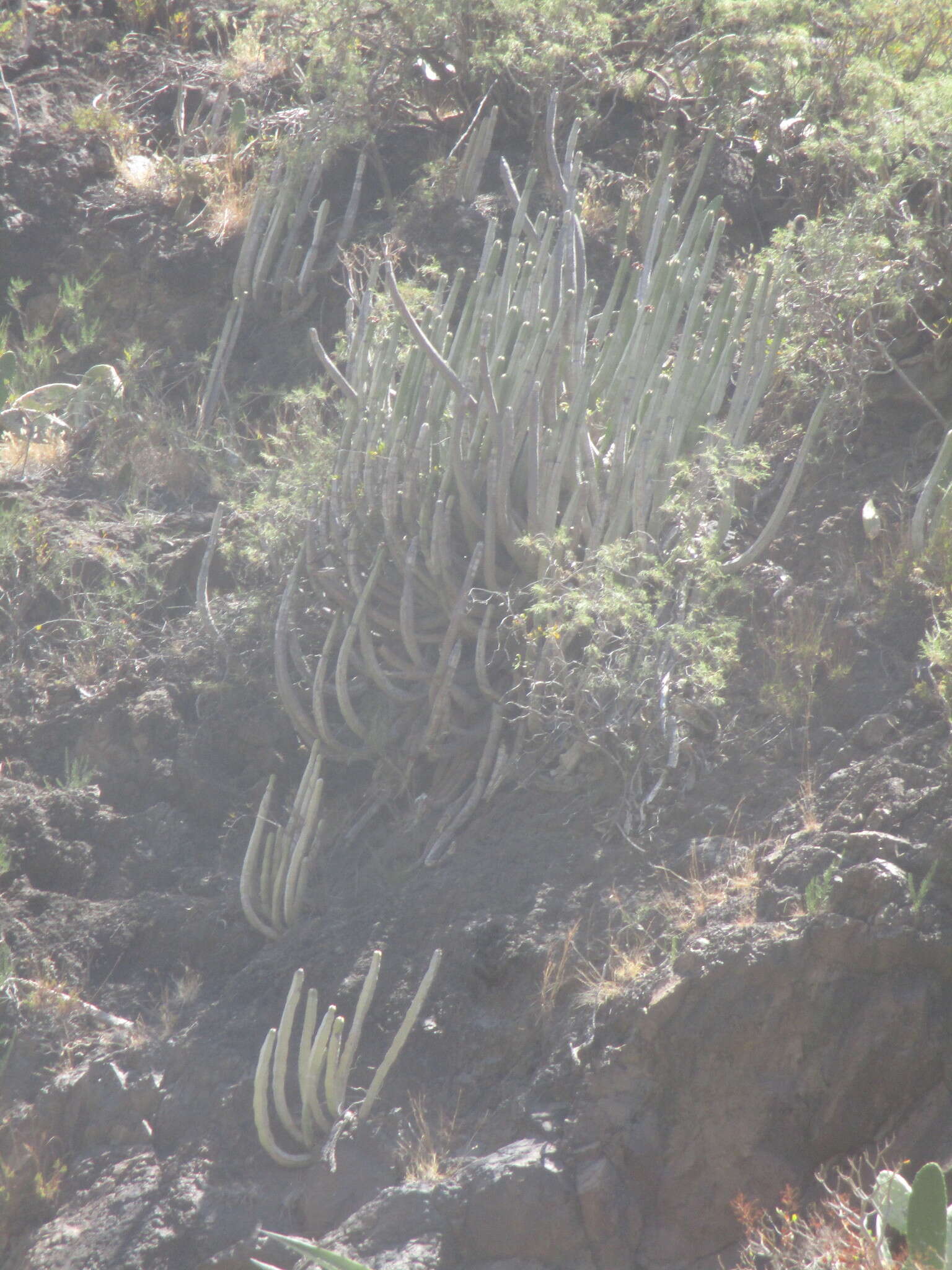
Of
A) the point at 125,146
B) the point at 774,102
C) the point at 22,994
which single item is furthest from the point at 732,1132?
the point at 125,146

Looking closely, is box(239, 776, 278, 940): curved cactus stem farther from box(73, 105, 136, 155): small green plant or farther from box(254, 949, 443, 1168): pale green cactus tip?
box(73, 105, 136, 155): small green plant

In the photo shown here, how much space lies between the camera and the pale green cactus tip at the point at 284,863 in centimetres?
387

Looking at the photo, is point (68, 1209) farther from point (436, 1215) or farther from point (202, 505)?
point (202, 505)

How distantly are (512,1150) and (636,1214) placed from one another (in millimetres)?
360

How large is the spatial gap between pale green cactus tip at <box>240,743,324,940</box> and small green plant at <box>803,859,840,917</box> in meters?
1.65

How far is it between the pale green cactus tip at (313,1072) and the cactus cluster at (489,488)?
805 mm

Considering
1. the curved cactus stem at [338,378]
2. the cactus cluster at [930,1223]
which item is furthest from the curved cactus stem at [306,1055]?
the curved cactus stem at [338,378]

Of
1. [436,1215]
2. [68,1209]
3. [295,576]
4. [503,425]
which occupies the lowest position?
[68,1209]

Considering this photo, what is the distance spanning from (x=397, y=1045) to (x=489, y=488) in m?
1.91

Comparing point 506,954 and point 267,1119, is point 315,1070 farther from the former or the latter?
point 506,954

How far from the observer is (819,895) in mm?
3111

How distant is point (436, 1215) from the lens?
3029 millimetres

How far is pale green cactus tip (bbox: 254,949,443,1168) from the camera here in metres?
3.19

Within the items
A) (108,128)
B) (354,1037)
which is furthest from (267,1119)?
(108,128)
